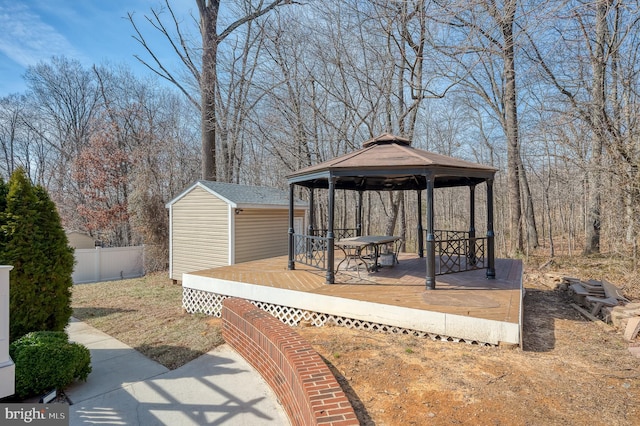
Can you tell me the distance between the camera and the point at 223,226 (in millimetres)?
10391

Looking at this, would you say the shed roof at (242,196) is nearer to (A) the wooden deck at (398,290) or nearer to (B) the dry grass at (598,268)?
(A) the wooden deck at (398,290)

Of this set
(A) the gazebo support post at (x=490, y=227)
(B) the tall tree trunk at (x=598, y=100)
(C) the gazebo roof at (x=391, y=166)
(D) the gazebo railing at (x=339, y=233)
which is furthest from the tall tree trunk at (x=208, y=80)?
(B) the tall tree trunk at (x=598, y=100)

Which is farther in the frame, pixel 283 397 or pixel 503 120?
pixel 503 120

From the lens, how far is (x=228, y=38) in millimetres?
15133

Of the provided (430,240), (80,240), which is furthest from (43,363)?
(80,240)

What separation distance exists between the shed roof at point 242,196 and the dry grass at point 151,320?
3247 millimetres

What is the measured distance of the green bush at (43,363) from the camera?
3758mm

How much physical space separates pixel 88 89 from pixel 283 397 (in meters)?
28.5

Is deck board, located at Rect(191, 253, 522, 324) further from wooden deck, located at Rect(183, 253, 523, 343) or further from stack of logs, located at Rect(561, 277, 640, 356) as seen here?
stack of logs, located at Rect(561, 277, 640, 356)

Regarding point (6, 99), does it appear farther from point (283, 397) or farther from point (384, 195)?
point (283, 397)

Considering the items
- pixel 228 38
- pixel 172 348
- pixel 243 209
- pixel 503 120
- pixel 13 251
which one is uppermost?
pixel 228 38

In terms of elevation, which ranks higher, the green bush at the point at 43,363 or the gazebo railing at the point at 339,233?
the gazebo railing at the point at 339,233

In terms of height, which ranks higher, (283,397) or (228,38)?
(228,38)

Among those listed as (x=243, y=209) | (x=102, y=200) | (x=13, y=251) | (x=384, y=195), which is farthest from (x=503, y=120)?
(x=102, y=200)
